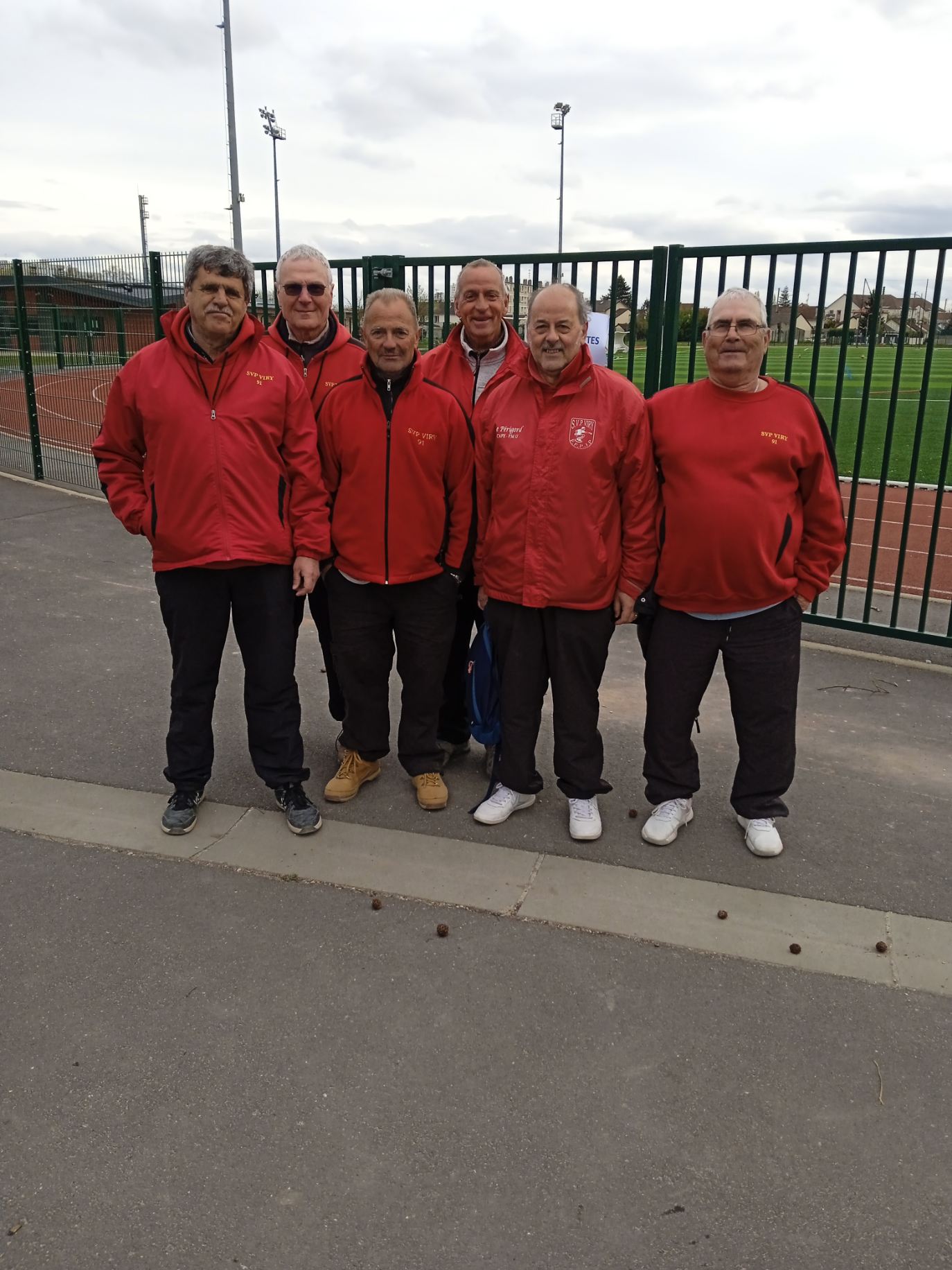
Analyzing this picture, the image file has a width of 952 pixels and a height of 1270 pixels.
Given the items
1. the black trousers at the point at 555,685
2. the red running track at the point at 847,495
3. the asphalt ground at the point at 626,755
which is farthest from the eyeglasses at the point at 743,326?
the red running track at the point at 847,495

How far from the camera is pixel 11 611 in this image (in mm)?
6367

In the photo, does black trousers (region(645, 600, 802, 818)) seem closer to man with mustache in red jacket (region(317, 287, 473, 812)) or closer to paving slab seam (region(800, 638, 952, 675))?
man with mustache in red jacket (region(317, 287, 473, 812))

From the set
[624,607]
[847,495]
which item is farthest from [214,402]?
[847,495]

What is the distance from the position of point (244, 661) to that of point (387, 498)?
0.84 meters

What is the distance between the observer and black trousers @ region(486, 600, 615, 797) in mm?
3676

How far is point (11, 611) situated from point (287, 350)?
3419 mm

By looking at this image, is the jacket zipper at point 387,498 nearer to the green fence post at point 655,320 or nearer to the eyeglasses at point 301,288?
the eyeglasses at point 301,288

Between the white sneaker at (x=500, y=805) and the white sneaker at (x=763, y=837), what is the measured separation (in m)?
0.86

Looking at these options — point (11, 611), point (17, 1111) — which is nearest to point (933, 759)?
point (17, 1111)

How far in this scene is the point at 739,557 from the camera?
3.37m

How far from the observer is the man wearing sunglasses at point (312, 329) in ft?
12.8

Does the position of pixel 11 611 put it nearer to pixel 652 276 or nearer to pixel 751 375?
pixel 652 276

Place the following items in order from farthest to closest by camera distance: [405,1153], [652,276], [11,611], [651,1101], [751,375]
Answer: [11,611] < [652,276] < [751,375] < [651,1101] < [405,1153]

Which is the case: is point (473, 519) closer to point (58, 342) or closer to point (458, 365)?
point (458, 365)
